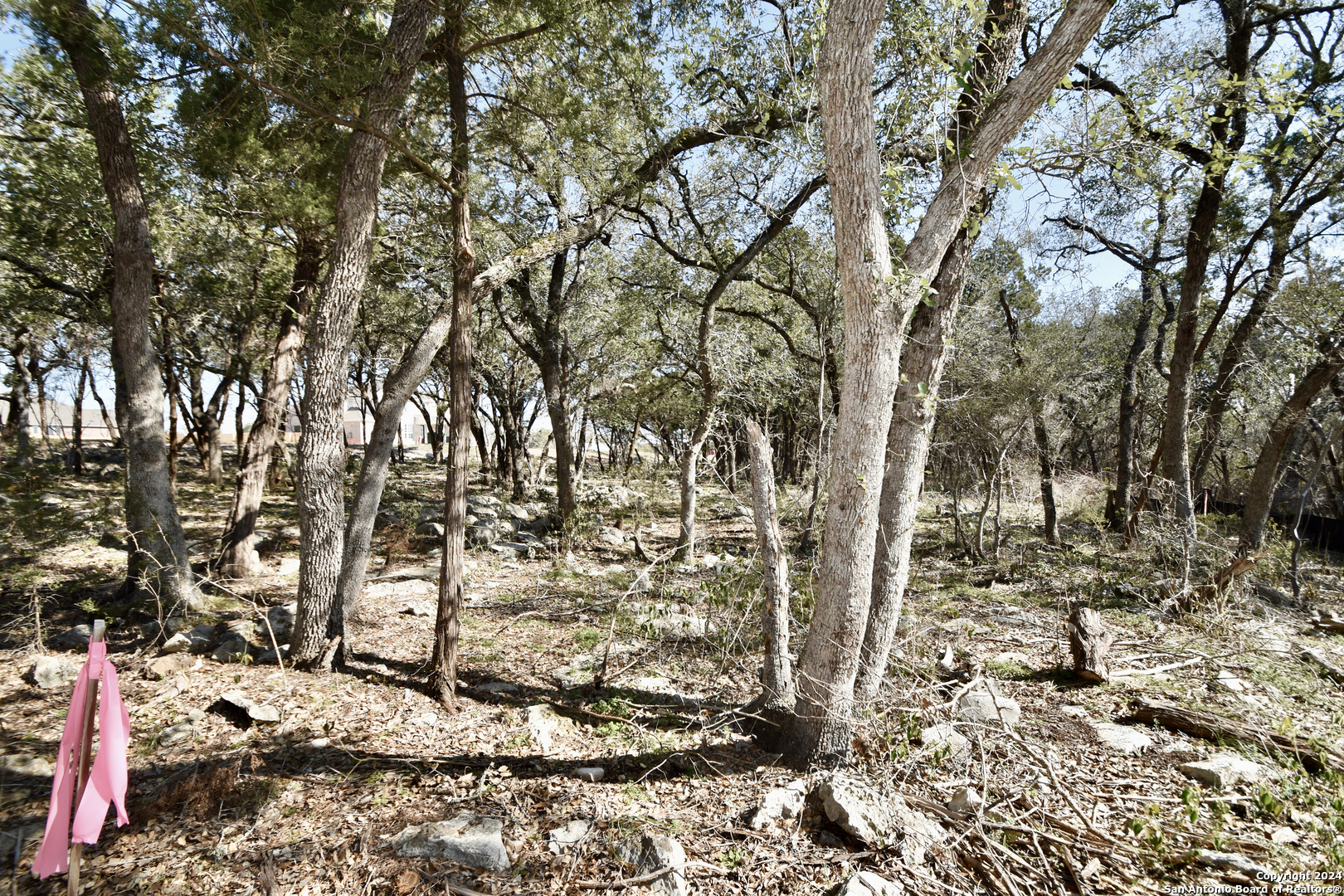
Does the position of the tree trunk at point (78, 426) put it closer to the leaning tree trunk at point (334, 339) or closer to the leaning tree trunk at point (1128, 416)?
the leaning tree trunk at point (334, 339)

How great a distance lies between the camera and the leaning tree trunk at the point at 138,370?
18.0 ft

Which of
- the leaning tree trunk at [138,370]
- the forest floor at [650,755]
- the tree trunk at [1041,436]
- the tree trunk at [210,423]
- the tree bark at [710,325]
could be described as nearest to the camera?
the forest floor at [650,755]

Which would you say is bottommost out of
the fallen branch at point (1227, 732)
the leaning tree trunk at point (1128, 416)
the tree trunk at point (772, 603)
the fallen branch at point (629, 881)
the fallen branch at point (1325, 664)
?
the fallen branch at point (629, 881)

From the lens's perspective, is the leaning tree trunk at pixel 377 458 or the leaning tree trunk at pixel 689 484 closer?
the leaning tree trunk at pixel 377 458

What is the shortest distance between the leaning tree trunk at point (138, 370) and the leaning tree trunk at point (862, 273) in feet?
18.8

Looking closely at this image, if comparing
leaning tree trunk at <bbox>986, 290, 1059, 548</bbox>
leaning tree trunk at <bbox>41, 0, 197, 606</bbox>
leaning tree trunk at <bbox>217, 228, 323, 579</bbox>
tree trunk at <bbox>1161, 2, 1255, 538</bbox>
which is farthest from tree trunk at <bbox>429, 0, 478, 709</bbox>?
leaning tree trunk at <bbox>986, 290, 1059, 548</bbox>

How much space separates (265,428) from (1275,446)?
14.1 m

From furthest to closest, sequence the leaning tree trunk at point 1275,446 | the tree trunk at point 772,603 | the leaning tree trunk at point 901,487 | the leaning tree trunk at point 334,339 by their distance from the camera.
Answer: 1. the leaning tree trunk at point 1275,446
2. the leaning tree trunk at point 334,339
3. the tree trunk at point 772,603
4. the leaning tree trunk at point 901,487

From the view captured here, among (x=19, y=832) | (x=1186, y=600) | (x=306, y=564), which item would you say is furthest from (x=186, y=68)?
(x=1186, y=600)

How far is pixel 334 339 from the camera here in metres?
4.94

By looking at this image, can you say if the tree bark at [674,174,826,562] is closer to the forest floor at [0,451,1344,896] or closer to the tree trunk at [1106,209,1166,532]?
the forest floor at [0,451,1344,896]

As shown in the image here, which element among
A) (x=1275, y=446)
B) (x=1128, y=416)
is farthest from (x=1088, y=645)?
(x=1128, y=416)

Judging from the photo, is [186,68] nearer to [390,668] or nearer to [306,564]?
[306,564]

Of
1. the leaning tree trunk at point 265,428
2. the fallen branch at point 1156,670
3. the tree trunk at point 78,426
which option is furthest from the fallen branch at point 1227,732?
the tree trunk at point 78,426
